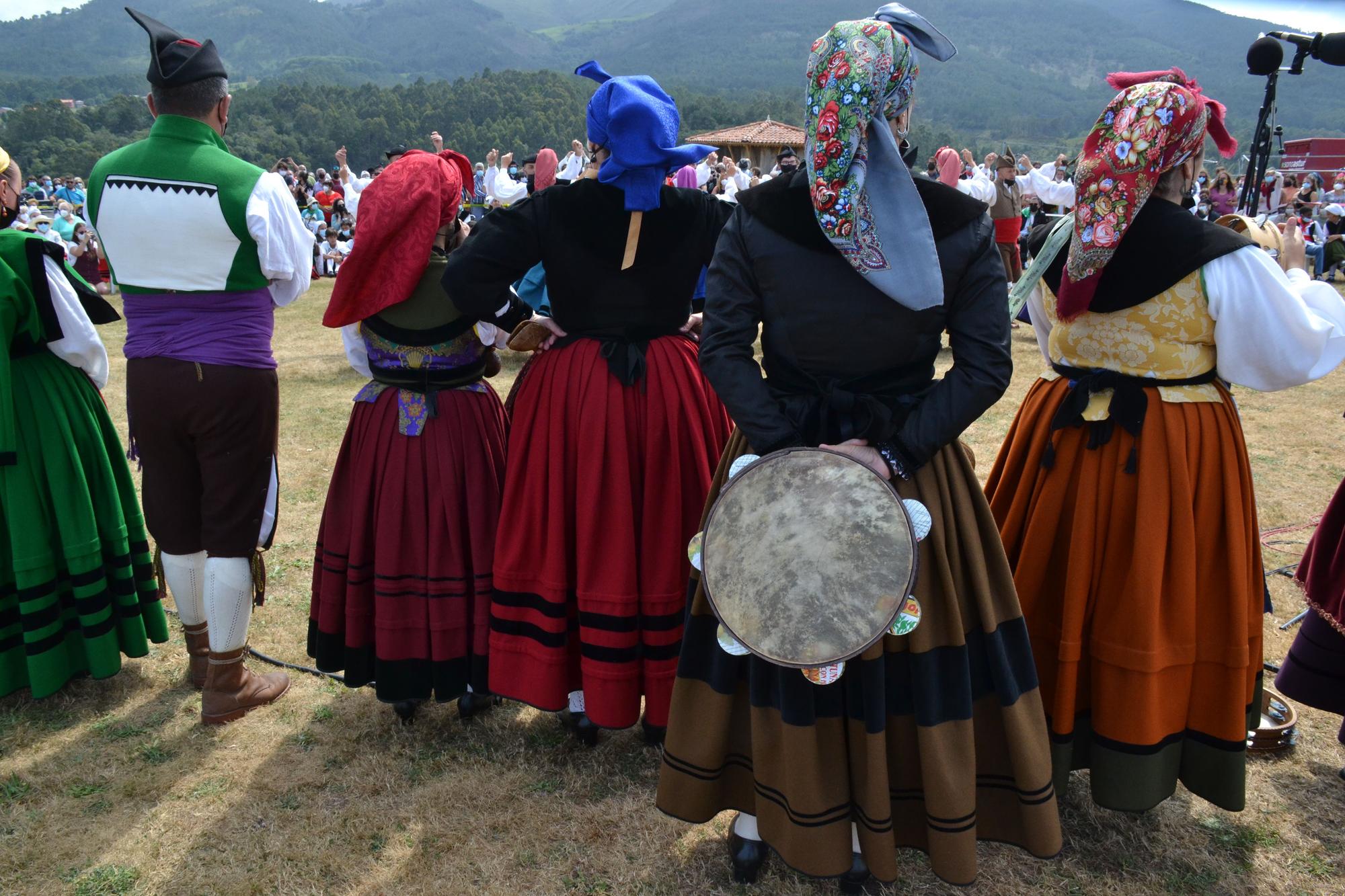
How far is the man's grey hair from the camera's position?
9.41ft

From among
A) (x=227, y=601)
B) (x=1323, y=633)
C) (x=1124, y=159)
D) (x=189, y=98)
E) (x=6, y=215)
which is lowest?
(x=227, y=601)

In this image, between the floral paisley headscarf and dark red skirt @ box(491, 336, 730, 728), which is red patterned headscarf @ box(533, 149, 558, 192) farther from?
the floral paisley headscarf

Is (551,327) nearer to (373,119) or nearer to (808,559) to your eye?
(808,559)

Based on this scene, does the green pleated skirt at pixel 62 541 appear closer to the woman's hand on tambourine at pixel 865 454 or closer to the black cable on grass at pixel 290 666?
the black cable on grass at pixel 290 666

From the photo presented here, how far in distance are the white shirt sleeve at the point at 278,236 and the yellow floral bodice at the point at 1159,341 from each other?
2388 millimetres

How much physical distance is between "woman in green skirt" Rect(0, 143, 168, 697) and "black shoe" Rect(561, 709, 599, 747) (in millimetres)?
1740

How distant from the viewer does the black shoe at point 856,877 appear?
2.29 m

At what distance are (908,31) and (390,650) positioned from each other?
92.2 inches

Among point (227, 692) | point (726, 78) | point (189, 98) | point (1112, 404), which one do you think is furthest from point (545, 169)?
point (726, 78)

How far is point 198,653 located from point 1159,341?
11.3ft

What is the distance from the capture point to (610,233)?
2672 millimetres

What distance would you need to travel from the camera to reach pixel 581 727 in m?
3.04

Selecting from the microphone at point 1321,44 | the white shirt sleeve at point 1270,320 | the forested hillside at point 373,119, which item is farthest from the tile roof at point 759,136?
the white shirt sleeve at point 1270,320

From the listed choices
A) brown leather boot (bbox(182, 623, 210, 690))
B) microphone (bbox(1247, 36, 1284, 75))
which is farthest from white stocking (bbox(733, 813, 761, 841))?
microphone (bbox(1247, 36, 1284, 75))
